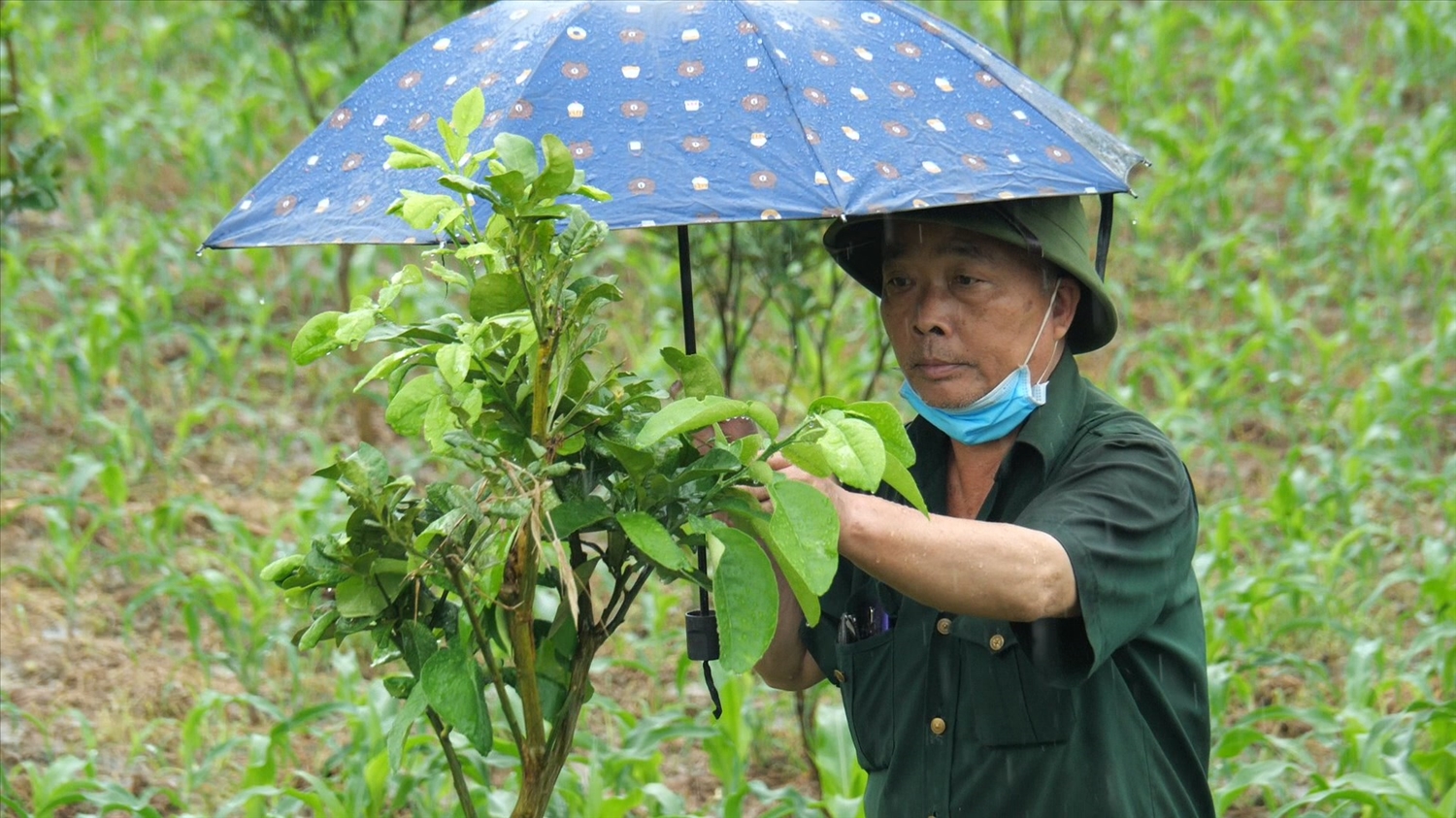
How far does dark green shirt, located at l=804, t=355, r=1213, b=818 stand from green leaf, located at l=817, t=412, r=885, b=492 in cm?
42

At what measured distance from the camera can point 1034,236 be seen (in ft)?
6.89

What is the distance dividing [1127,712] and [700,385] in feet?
2.58

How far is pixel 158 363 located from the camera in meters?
5.85

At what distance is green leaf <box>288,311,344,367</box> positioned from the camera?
5.47ft

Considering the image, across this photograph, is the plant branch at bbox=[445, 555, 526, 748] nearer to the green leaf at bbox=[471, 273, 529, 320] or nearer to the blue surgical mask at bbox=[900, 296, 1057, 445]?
the green leaf at bbox=[471, 273, 529, 320]

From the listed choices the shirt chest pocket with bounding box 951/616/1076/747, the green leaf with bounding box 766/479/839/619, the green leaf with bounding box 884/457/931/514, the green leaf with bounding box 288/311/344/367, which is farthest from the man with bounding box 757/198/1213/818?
the green leaf with bounding box 288/311/344/367

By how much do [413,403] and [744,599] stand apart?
16.1 inches

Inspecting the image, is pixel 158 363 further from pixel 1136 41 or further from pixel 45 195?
pixel 1136 41

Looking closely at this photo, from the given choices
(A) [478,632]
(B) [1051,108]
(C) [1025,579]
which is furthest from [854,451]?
(B) [1051,108]

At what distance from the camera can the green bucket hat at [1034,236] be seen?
2.09 meters

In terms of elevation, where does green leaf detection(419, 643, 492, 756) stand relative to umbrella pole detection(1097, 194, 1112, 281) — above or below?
below

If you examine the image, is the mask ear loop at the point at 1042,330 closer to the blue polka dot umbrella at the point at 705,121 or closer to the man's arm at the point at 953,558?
the blue polka dot umbrella at the point at 705,121

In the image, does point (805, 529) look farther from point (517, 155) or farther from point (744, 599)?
point (517, 155)

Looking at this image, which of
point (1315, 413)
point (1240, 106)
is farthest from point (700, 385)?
point (1240, 106)
